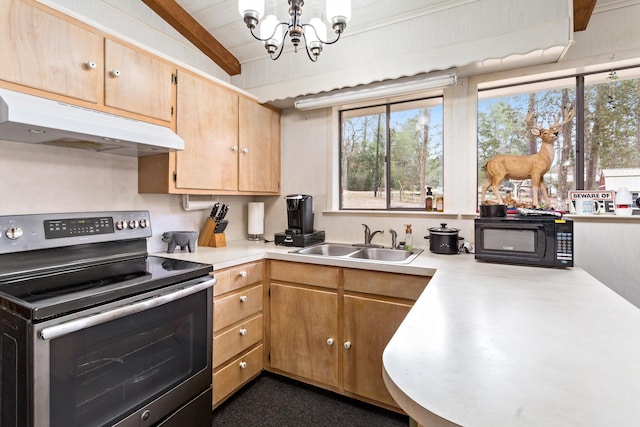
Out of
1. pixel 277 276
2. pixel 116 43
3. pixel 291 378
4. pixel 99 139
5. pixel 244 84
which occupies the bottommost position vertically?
pixel 291 378

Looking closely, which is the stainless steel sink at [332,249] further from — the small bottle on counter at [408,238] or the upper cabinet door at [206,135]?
the upper cabinet door at [206,135]

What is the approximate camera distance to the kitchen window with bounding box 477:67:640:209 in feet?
6.40

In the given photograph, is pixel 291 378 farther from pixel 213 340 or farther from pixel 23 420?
pixel 23 420

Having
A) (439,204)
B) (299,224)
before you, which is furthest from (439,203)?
(299,224)

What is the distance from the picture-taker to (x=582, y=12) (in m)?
1.82

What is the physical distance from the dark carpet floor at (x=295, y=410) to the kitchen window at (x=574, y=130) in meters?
1.69

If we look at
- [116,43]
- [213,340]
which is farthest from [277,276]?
[116,43]

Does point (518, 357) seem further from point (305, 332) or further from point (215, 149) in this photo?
point (215, 149)

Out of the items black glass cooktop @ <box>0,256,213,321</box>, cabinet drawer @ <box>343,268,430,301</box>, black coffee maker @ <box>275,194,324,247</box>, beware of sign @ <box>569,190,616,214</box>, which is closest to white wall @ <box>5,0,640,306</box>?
beware of sign @ <box>569,190,616,214</box>

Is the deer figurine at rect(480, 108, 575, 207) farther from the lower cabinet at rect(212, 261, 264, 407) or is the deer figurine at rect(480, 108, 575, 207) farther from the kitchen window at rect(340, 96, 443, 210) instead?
the lower cabinet at rect(212, 261, 264, 407)

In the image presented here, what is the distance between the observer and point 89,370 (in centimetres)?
120

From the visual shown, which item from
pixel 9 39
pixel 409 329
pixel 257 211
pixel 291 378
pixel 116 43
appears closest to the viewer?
pixel 409 329

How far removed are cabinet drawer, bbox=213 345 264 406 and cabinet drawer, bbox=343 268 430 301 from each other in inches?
31.9

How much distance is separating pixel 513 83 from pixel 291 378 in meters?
2.58
